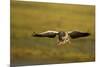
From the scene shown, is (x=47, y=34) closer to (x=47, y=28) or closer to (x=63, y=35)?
(x=47, y=28)

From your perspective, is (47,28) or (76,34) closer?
(47,28)

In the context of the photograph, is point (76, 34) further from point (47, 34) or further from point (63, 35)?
point (47, 34)

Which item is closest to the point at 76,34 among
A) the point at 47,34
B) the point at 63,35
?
the point at 63,35

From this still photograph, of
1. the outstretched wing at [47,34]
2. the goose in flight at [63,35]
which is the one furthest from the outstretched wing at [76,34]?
the outstretched wing at [47,34]

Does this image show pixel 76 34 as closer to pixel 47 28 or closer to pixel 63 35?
pixel 63 35

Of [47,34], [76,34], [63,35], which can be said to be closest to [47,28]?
[47,34]

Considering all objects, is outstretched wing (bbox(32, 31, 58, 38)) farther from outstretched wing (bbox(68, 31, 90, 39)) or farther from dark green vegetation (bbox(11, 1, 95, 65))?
outstretched wing (bbox(68, 31, 90, 39))
